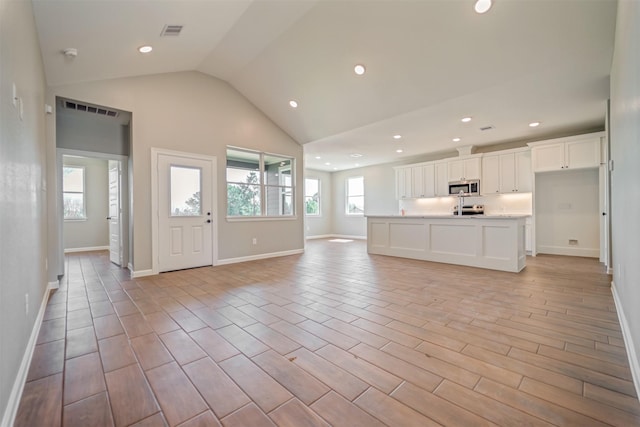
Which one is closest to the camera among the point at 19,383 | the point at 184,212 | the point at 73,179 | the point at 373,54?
the point at 19,383

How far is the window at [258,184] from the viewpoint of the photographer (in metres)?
5.58

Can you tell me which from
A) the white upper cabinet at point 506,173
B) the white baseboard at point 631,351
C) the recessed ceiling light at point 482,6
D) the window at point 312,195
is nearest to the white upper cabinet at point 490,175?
the white upper cabinet at point 506,173

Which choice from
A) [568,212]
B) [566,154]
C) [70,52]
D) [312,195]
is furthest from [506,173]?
[70,52]

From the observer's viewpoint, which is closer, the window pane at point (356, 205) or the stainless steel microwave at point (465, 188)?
the stainless steel microwave at point (465, 188)

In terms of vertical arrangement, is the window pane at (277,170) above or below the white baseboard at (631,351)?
above

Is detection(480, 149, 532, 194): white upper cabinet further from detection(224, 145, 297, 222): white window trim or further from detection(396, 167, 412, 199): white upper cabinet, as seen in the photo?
detection(224, 145, 297, 222): white window trim

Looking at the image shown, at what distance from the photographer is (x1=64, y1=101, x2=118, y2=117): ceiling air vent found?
4.00 metres

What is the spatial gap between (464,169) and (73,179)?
32.7 ft

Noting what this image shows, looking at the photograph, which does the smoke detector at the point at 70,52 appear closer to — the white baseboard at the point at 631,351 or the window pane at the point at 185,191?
the window pane at the point at 185,191

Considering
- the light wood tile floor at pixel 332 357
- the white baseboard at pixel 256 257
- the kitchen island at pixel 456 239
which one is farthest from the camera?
the white baseboard at pixel 256 257

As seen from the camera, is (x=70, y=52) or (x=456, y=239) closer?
(x=70, y=52)

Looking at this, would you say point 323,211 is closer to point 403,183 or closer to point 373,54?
point 403,183

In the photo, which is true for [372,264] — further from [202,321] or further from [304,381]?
[304,381]

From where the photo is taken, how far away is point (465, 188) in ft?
23.2
